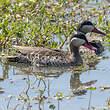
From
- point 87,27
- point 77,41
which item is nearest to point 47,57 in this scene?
A: point 77,41

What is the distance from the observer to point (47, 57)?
11859 millimetres

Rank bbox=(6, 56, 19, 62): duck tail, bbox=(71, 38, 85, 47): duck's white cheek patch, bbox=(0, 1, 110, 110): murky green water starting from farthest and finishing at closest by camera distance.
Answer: bbox=(71, 38, 85, 47): duck's white cheek patch → bbox=(6, 56, 19, 62): duck tail → bbox=(0, 1, 110, 110): murky green water

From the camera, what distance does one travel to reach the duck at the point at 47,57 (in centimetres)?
1181

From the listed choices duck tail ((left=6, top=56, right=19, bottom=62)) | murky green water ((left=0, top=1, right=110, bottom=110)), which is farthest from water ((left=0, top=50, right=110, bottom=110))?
duck tail ((left=6, top=56, right=19, bottom=62))

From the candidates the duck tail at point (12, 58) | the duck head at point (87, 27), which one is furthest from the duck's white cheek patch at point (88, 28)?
the duck tail at point (12, 58)

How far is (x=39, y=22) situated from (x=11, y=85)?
Answer: 3459mm

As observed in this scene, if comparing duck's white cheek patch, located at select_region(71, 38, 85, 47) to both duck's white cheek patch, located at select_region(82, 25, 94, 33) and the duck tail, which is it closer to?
the duck tail

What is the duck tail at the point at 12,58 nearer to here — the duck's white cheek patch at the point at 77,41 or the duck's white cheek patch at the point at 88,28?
the duck's white cheek patch at the point at 77,41

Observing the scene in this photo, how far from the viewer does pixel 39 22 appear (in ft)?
42.8

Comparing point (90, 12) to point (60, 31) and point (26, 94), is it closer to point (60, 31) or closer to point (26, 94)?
point (60, 31)

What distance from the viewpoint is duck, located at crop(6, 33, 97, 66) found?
1181 centimetres

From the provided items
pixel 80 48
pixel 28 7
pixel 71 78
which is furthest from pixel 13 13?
pixel 71 78

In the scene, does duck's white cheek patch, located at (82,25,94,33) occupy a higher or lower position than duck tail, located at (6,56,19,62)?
higher

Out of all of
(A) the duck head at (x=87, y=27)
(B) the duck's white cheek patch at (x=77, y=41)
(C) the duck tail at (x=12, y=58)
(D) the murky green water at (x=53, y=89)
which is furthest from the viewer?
(A) the duck head at (x=87, y=27)
